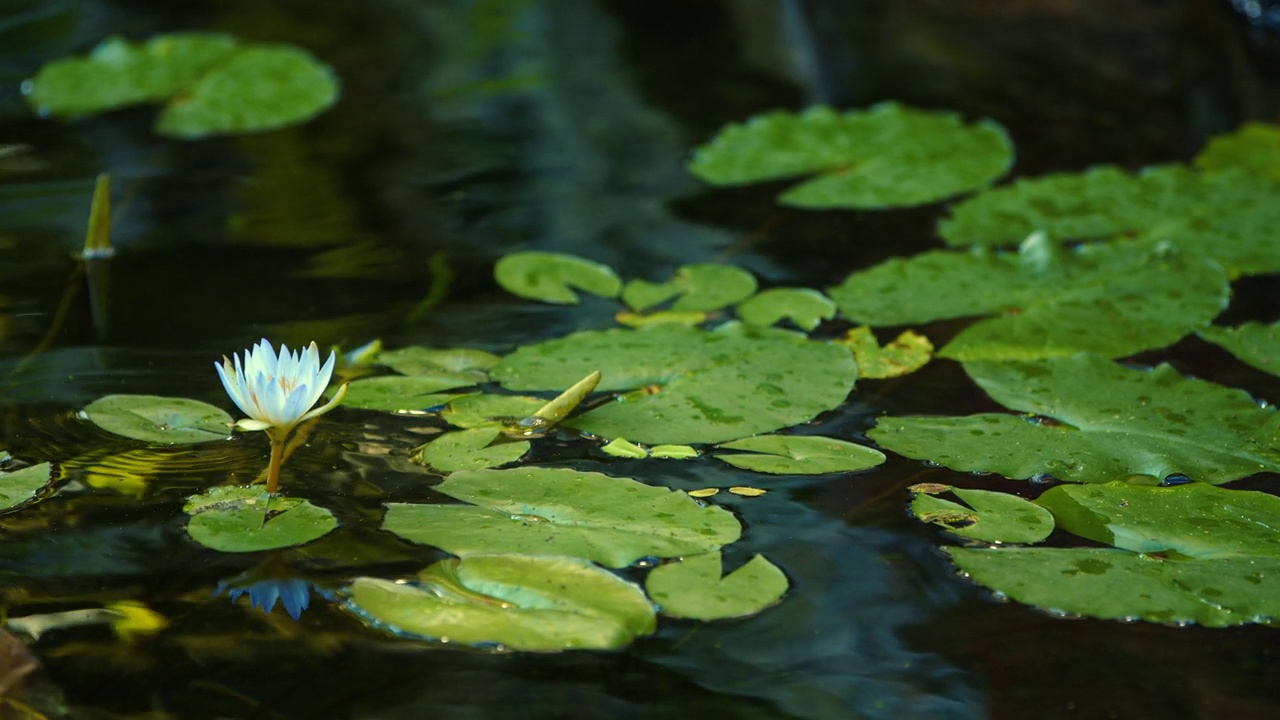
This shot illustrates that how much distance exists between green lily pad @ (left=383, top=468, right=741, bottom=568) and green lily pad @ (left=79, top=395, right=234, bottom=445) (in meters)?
0.27

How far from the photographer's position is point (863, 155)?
2266 millimetres

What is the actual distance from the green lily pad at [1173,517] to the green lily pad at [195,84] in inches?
70.7

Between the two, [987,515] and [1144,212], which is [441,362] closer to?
[987,515]

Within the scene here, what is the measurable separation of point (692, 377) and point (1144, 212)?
1.04 metres

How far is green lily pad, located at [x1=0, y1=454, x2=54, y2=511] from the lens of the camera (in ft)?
3.82

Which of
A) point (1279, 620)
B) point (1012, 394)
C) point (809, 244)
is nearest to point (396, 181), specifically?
point (809, 244)

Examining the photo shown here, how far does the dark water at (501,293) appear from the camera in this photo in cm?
98

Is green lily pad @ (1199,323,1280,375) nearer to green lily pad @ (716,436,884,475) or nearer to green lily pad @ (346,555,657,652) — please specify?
green lily pad @ (716,436,884,475)

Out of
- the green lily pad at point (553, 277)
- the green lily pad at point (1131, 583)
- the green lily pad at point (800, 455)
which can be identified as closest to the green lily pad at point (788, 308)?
the green lily pad at point (553, 277)

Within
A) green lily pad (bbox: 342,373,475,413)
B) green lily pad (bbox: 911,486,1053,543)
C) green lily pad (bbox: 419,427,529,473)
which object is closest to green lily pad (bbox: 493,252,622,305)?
green lily pad (bbox: 342,373,475,413)

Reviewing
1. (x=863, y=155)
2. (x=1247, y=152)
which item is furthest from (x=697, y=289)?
(x=1247, y=152)

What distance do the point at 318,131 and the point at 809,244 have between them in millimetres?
1052

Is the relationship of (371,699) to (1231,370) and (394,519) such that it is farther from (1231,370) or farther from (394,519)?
(1231,370)

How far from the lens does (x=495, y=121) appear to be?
2494mm
